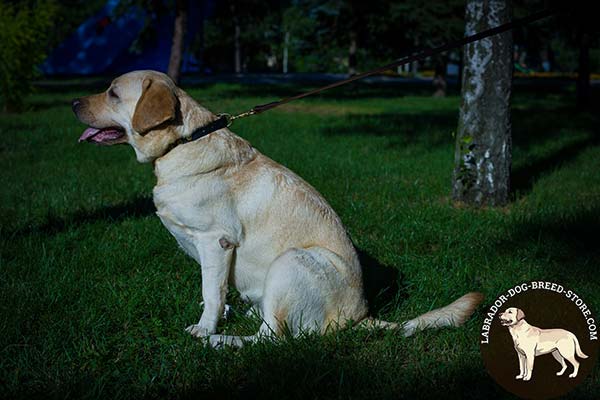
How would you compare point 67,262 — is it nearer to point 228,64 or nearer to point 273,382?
point 273,382

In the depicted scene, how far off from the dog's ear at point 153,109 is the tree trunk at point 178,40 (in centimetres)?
1823

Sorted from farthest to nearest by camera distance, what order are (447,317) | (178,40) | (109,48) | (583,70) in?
(109,48) → (178,40) → (583,70) → (447,317)

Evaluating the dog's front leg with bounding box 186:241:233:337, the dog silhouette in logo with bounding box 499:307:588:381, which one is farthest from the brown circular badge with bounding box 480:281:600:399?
the dog's front leg with bounding box 186:241:233:337

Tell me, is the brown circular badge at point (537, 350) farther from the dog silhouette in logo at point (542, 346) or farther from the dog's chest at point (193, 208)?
the dog's chest at point (193, 208)

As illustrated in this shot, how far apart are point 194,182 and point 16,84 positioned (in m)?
12.5

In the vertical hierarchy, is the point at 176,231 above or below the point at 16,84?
below

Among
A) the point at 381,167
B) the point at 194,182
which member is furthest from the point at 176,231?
the point at 381,167

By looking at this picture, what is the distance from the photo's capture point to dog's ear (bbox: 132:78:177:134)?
3395mm

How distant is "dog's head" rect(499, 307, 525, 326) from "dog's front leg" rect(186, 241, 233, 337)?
165 centimetres

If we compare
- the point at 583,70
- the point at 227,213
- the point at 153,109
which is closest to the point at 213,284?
the point at 227,213

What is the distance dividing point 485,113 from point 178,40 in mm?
17111

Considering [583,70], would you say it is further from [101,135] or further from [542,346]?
[101,135]

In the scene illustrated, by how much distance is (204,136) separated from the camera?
3.61 metres

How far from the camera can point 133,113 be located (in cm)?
352
